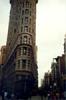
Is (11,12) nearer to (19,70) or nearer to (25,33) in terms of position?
(25,33)

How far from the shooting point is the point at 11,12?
14488 centimetres

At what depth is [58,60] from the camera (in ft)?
390

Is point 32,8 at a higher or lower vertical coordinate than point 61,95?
higher

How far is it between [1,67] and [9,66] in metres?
14.7

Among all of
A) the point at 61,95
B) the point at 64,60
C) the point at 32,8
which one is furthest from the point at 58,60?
the point at 61,95

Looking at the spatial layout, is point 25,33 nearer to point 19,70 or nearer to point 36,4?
point 19,70

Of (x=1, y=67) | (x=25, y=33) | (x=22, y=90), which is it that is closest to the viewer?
(x=22, y=90)

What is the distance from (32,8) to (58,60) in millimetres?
29591

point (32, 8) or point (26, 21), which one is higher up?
point (32, 8)

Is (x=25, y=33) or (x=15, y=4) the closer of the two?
(x=25, y=33)

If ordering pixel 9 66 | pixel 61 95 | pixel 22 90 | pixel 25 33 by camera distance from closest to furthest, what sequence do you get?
pixel 61 95, pixel 22 90, pixel 25 33, pixel 9 66

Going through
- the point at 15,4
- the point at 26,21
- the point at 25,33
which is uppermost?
the point at 15,4

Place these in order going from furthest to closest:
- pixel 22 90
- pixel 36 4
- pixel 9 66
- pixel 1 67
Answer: pixel 36 4
pixel 1 67
pixel 9 66
pixel 22 90

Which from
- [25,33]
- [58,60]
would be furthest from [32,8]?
[58,60]
